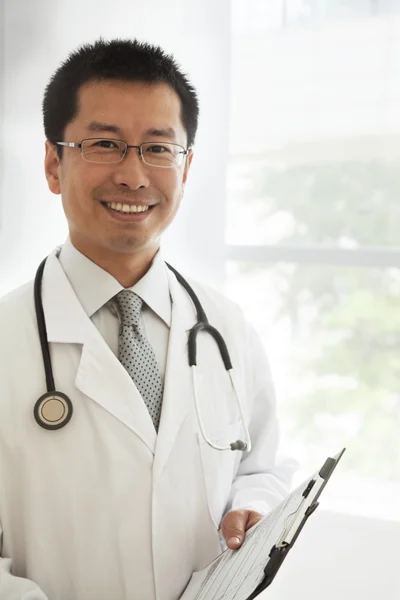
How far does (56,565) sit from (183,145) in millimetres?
870

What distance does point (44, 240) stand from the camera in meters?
2.05

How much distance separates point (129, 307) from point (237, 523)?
1.58 ft

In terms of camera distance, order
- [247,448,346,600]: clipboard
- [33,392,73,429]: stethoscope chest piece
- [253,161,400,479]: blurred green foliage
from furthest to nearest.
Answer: [253,161,400,479]: blurred green foliage
[33,392,73,429]: stethoscope chest piece
[247,448,346,600]: clipboard

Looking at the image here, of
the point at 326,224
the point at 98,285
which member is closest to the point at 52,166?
the point at 98,285

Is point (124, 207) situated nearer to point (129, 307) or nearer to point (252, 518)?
point (129, 307)

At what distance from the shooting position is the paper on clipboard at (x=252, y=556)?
0.99 m

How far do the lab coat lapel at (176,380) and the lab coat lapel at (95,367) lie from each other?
3cm

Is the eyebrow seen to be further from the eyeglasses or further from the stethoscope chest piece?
the stethoscope chest piece

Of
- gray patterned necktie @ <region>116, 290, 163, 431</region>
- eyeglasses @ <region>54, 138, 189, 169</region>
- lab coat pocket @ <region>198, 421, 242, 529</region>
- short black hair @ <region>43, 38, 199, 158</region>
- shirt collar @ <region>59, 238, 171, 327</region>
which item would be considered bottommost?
lab coat pocket @ <region>198, 421, 242, 529</region>

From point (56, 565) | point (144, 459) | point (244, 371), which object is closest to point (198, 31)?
point (244, 371)

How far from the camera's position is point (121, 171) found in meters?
1.32

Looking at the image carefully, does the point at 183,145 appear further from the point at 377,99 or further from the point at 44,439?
the point at 377,99

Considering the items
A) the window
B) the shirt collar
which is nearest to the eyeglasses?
the shirt collar

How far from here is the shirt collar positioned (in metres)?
1.37
